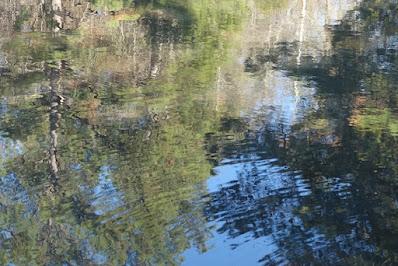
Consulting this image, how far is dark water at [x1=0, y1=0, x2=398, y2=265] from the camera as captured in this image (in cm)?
635

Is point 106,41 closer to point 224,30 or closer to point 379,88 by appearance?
point 224,30

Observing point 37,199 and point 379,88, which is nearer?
point 37,199

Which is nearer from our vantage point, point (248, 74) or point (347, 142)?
point (347, 142)

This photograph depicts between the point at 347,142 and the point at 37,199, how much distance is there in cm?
458

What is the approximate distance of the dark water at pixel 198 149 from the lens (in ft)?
20.8

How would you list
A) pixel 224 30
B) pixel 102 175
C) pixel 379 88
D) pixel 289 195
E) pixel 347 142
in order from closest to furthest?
pixel 289 195
pixel 102 175
pixel 347 142
pixel 379 88
pixel 224 30

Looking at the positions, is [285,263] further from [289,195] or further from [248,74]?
[248,74]

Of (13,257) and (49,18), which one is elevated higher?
(49,18)

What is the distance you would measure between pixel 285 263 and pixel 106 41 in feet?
40.2

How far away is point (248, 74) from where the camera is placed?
13438 mm

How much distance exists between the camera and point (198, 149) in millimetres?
8867

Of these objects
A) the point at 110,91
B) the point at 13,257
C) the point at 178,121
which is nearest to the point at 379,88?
the point at 178,121

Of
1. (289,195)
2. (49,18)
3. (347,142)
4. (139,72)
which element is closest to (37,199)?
(289,195)

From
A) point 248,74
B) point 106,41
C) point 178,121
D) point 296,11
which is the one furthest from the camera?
point 296,11
